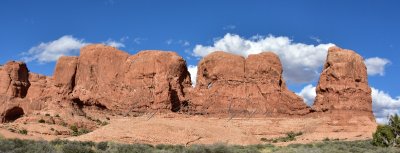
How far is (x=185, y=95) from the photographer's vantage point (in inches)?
2315

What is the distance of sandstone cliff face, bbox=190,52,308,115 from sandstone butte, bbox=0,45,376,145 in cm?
11

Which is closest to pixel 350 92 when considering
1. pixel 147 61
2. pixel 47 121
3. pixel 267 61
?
pixel 267 61

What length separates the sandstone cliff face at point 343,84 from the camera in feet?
178

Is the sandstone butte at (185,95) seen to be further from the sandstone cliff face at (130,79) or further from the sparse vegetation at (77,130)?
the sparse vegetation at (77,130)

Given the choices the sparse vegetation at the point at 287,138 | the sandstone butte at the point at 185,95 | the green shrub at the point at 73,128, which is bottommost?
the sparse vegetation at the point at 287,138

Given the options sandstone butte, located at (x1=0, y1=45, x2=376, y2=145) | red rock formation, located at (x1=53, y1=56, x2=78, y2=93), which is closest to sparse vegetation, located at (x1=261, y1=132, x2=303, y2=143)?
sandstone butte, located at (x1=0, y1=45, x2=376, y2=145)

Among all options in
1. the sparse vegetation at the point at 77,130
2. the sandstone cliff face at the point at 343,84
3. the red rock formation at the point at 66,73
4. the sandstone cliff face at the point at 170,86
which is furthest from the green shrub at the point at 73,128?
the sandstone cliff face at the point at 343,84

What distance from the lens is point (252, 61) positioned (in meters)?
61.4

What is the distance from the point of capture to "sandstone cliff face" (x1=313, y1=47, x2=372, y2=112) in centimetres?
5441

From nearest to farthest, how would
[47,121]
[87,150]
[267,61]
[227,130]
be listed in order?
[87,150], [227,130], [47,121], [267,61]

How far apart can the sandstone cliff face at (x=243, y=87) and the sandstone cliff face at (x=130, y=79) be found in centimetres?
249

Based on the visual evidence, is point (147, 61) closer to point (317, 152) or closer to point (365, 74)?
point (365, 74)

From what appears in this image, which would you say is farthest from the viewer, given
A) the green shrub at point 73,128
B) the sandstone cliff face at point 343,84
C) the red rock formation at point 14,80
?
the red rock formation at point 14,80

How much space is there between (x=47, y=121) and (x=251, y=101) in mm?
22123
